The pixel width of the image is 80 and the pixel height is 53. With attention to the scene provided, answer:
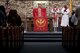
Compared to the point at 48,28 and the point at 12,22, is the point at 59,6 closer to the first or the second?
the point at 48,28

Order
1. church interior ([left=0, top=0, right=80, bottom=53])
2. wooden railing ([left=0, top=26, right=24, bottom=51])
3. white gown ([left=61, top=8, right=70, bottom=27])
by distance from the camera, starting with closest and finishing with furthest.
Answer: wooden railing ([left=0, top=26, right=24, bottom=51]) < church interior ([left=0, top=0, right=80, bottom=53]) < white gown ([left=61, top=8, right=70, bottom=27])

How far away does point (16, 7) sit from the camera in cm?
1819

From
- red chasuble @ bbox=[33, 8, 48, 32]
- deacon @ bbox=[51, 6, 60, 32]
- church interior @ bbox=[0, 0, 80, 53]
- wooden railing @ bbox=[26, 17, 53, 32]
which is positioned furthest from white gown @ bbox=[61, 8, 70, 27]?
red chasuble @ bbox=[33, 8, 48, 32]

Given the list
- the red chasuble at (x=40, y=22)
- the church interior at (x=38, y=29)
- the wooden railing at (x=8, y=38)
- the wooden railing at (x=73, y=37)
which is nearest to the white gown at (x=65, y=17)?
the church interior at (x=38, y=29)

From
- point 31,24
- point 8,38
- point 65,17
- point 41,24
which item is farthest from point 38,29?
point 8,38

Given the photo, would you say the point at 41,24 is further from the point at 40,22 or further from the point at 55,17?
the point at 55,17

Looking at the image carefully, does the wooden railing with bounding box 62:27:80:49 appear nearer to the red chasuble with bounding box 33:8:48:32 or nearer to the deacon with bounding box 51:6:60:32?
the red chasuble with bounding box 33:8:48:32

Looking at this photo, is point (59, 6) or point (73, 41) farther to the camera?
point (59, 6)

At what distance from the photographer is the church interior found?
775 centimetres

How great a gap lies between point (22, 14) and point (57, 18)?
8.48 ft

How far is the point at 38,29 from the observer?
1558cm

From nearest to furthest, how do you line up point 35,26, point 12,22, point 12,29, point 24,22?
point 12,29, point 12,22, point 35,26, point 24,22

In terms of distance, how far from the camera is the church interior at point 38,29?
7745 millimetres

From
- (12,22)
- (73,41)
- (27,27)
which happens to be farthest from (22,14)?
A: (73,41)
